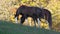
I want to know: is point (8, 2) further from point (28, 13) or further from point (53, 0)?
point (28, 13)

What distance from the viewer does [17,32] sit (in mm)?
7477

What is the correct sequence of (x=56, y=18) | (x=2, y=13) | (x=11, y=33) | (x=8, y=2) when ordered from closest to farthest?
1. (x=11, y=33)
2. (x=56, y=18)
3. (x=2, y=13)
4. (x=8, y=2)

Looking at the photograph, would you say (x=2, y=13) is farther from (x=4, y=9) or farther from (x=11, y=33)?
(x=11, y=33)

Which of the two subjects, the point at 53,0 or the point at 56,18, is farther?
the point at 53,0

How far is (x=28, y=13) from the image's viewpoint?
12859mm

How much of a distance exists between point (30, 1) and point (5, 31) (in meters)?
14.5

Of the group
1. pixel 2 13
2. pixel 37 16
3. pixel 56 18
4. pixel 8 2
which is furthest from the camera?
pixel 8 2

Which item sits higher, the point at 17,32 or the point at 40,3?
the point at 17,32

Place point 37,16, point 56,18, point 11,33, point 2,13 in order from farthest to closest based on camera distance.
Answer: point 2,13
point 56,18
point 37,16
point 11,33

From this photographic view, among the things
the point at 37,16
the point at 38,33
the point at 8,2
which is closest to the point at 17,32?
the point at 38,33

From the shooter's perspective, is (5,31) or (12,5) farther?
(12,5)

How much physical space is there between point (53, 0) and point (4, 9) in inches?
161

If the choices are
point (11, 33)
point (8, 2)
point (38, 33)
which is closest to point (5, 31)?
point (11, 33)

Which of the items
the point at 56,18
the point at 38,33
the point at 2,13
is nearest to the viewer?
the point at 38,33
